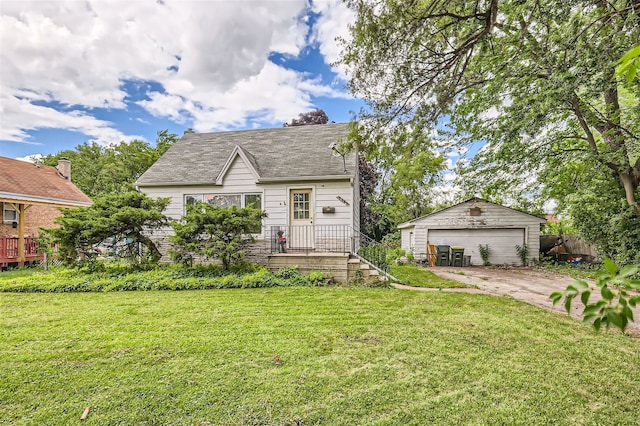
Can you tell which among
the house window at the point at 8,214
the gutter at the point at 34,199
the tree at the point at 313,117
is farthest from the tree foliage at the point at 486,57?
the house window at the point at 8,214

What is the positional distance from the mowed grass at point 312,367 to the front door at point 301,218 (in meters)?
4.51

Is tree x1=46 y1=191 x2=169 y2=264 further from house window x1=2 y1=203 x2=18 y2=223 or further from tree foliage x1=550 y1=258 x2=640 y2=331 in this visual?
tree foliage x1=550 y1=258 x2=640 y2=331

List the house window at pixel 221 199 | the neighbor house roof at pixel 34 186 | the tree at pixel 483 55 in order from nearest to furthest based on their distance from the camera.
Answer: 1. the tree at pixel 483 55
2. the house window at pixel 221 199
3. the neighbor house roof at pixel 34 186

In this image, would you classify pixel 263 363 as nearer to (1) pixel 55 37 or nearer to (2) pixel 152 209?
(2) pixel 152 209

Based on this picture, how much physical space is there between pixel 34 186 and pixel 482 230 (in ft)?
68.6

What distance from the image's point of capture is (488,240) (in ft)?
42.2

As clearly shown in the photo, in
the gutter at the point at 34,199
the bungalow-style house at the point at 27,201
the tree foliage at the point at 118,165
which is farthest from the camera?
the tree foliage at the point at 118,165

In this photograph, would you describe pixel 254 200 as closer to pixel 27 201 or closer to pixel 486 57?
pixel 486 57

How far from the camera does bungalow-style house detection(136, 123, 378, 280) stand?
946 centimetres

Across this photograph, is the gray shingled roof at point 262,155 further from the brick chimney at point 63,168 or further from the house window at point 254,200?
the brick chimney at point 63,168

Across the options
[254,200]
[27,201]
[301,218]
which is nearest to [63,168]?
[27,201]

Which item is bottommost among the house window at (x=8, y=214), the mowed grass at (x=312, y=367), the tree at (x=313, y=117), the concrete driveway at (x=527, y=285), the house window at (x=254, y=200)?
the concrete driveway at (x=527, y=285)

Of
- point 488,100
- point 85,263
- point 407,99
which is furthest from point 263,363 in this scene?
point 85,263

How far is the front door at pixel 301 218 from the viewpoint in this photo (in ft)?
32.1
